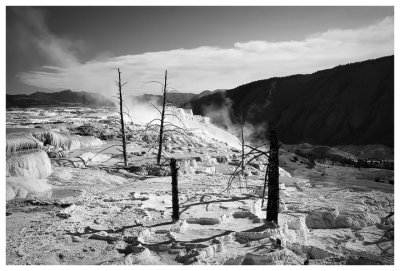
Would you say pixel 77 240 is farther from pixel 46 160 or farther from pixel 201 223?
pixel 46 160

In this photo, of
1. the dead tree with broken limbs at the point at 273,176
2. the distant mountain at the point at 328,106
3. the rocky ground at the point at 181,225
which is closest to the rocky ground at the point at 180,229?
the rocky ground at the point at 181,225

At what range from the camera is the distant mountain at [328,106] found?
74125 millimetres

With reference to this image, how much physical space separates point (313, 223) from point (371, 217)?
234cm

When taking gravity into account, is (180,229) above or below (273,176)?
below

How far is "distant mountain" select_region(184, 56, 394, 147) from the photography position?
243 ft

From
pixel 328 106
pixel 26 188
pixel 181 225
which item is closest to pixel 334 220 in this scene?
pixel 181 225

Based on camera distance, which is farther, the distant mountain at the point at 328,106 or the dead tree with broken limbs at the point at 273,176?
the distant mountain at the point at 328,106

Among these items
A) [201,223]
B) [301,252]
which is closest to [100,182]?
[201,223]

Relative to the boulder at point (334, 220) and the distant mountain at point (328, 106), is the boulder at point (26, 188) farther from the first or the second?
the distant mountain at point (328, 106)

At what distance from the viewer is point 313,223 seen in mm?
10547

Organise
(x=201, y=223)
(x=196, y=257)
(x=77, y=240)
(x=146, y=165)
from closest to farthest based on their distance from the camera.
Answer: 1. (x=196, y=257)
2. (x=77, y=240)
3. (x=201, y=223)
4. (x=146, y=165)

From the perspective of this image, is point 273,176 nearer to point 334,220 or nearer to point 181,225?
point 181,225

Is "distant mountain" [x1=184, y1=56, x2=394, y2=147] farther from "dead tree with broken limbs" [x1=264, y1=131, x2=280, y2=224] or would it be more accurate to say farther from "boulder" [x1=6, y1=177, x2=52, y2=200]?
"dead tree with broken limbs" [x1=264, y1=131, x2=280, y2=224]

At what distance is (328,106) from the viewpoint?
279 ft
